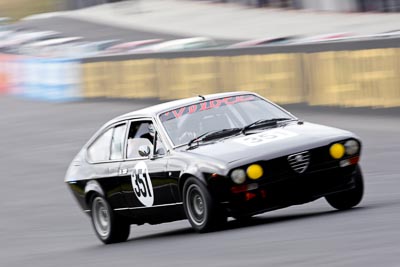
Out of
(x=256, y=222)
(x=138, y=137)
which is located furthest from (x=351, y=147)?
(x=138, y=137)

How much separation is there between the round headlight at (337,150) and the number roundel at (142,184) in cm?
182

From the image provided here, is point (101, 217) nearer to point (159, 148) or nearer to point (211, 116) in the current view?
point (159, 148)

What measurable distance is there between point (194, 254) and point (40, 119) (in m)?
24.2

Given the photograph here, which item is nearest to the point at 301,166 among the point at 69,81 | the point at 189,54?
the point at 189,54

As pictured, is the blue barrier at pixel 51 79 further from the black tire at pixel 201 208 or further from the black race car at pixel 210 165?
the black tire at pixel 201 208

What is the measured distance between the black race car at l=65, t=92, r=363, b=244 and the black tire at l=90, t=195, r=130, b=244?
13 mm

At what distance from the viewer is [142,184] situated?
10.6 meters

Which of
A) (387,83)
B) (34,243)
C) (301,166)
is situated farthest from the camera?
(387,83)

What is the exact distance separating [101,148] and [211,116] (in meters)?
1.65

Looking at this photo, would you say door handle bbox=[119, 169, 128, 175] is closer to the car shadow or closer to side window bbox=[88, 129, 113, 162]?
→ side window bbox=[88, 129, 113, 162]

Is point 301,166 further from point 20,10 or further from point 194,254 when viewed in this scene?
point 20,10

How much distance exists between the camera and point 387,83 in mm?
21156

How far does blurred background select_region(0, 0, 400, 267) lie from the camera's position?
28.0ft

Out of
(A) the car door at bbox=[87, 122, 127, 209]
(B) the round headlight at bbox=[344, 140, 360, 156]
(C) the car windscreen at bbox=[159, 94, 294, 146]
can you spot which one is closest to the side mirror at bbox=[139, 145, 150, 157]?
(C) the car windscreen at bbox=[159, 94, 294, 146]
